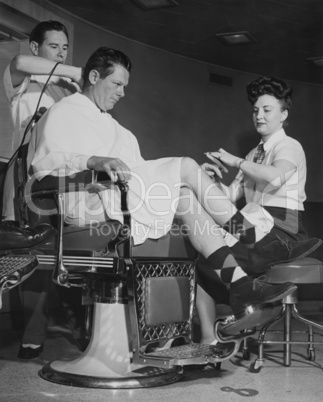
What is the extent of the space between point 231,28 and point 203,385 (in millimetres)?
3071

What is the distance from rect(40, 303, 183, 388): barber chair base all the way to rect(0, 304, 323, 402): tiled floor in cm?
4

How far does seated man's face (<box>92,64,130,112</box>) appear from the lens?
2.59 meters

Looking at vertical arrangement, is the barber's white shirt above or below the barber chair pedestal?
above

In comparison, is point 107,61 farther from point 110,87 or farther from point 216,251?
point 216,251

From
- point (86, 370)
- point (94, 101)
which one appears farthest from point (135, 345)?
point (94, 101)

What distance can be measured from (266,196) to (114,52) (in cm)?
110

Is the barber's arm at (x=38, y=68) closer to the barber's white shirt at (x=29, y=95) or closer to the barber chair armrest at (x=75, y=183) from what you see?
the barber's white shirt at (x=29, y=95)

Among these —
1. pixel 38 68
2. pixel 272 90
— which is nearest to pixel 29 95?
pixel 38 68

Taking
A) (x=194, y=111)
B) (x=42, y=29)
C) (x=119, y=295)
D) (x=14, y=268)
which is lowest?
(x=119, y=295)

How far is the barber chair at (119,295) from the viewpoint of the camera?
204 centimetres

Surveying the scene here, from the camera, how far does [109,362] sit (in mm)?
2141

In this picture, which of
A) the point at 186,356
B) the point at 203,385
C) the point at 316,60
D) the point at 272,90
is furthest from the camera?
the point at 316,60

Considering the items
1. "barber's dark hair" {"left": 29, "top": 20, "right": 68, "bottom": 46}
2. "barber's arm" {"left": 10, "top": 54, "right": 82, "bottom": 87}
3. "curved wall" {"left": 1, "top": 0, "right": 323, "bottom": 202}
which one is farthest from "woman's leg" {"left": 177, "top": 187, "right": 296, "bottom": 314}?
"curved wall" {"left": 1, "top": 0, "right": 323, "bottom": 202}

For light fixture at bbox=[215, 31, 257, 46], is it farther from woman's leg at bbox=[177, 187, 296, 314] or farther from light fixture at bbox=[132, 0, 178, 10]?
woman's leg at bbox=[177, 187, 296, 314]
